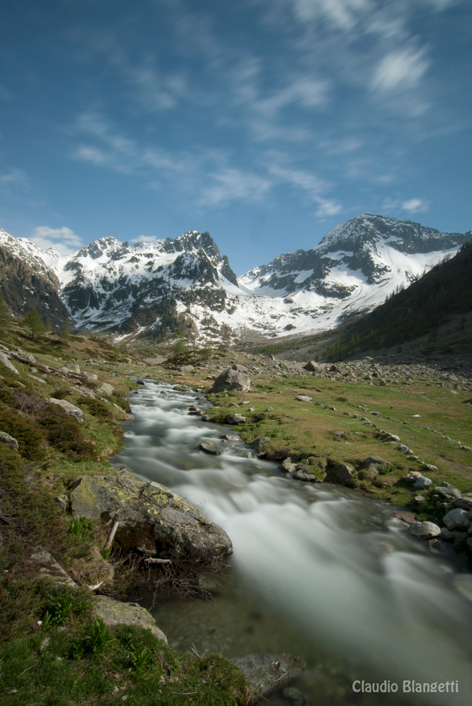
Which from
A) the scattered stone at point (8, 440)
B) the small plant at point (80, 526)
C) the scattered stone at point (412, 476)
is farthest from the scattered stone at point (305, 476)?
the scattered stone at point (8, 440)

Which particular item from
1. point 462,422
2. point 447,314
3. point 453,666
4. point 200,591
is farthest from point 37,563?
point 447,314

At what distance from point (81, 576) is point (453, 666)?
959cm

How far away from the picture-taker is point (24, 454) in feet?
37.3

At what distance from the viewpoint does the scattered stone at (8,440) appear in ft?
35.6

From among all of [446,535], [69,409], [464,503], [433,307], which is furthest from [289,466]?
[433,307]

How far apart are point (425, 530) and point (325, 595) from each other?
5441mm

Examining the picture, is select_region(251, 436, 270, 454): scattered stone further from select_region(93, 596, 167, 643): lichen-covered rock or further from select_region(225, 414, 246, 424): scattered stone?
select_region(93, 596, 167, 643): lichen-covered rock

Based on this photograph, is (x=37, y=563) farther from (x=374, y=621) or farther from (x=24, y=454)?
(x=374, y=621)

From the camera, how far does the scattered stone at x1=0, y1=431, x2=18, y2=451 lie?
1085 centimetres

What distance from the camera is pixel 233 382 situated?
4659 centimetres

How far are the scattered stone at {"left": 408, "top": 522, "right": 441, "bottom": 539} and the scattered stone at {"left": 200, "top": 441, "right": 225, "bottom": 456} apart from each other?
11386 millimetres

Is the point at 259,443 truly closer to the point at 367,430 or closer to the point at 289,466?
the point at 289,466

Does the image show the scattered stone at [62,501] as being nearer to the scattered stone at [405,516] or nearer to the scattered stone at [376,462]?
the scattered stone at [405,516]

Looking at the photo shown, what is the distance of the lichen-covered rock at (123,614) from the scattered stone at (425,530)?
10.6m
